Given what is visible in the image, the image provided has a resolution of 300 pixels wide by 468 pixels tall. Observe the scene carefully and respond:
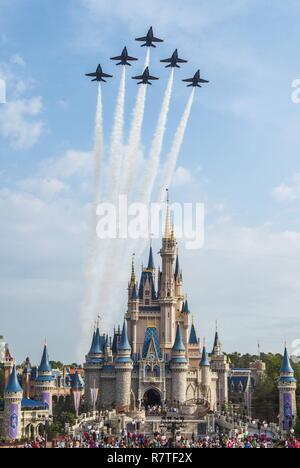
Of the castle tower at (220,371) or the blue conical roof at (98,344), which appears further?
the castle tower at (220,371)

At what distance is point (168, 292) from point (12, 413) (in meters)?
35.8

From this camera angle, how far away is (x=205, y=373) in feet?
348

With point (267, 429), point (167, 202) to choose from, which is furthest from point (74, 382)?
point (267, 429)

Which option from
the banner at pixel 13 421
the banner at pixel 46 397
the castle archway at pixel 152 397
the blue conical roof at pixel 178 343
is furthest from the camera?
the blue conical roof at pixel 178 343

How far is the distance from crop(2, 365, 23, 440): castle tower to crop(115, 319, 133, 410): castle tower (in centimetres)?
1987

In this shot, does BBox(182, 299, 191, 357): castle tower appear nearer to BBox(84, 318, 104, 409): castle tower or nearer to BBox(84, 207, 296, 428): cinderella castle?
BBox(84, 207, 296, 428): cinderella castle

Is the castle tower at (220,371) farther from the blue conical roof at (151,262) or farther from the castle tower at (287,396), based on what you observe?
the castle tower at (287,396)

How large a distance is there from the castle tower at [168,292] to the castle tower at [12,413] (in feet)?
99.1

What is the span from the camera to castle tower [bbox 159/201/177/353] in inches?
4286

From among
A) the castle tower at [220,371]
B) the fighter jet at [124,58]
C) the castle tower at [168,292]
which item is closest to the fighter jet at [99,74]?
the fighter jet at [124,58]

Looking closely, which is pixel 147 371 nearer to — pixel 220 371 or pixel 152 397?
pixel 152 397

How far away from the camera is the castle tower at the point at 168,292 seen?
108875 mm
